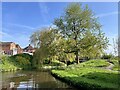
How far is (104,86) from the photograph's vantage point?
1220 centimetres

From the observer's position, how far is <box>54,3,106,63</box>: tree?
30.8m

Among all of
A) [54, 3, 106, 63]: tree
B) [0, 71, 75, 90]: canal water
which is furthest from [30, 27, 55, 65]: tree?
[0, 71, 75, 90]: canal water

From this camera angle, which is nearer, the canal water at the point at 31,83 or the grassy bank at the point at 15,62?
the canal water at the point at 31,83

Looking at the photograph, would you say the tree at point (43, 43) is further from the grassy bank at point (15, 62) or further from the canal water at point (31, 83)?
the canal water at point (31, 83)

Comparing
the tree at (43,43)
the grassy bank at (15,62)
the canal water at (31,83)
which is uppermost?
the tree at (43,43)

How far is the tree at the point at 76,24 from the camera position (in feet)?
101

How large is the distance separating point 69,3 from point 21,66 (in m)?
17.9

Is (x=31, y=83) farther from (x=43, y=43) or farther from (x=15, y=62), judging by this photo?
(x=15, y=62)

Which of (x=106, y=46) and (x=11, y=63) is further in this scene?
(x=11, y=63)

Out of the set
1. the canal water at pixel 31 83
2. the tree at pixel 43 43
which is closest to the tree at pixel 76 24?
the tree at pixel 43 43

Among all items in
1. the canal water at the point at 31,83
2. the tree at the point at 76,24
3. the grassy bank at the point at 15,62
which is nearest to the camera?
the canal water at the point at 31,83

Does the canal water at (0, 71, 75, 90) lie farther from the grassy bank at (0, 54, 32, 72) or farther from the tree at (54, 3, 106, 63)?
the grassy bank at (0, 54, 32, 72)

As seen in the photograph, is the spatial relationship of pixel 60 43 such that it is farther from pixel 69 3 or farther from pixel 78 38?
pixel 69 3

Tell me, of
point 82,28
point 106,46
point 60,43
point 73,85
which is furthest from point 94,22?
point 73,85
